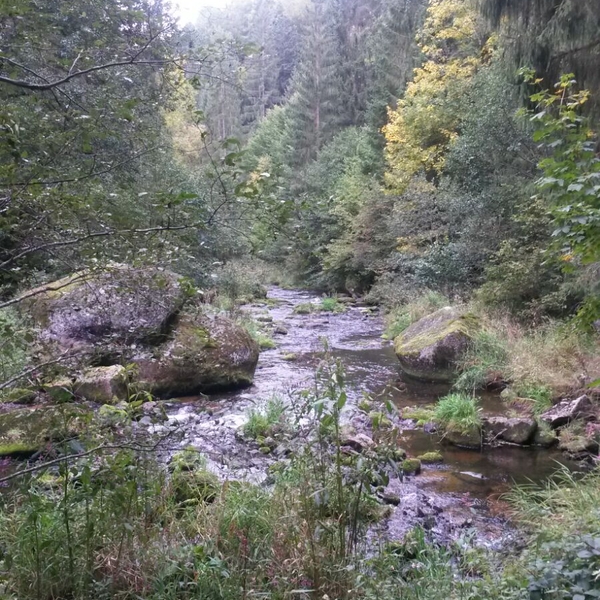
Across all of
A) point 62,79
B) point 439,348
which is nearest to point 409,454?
point 439,348

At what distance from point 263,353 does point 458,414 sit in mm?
5734

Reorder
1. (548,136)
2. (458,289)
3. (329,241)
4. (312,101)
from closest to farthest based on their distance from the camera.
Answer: (548,136) → (458,289) → (329,241) → (312,101)

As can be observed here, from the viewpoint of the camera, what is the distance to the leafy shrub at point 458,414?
24.0 ft

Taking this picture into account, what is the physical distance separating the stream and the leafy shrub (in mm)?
326

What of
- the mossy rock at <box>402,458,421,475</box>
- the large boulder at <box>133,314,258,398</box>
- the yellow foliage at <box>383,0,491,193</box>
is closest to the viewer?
the mossy rock at <box>402,458,421,475</box>

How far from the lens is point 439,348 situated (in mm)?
10398

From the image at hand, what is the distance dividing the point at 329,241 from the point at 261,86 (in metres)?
37.4

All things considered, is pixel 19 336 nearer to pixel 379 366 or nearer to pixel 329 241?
pixel 379 366

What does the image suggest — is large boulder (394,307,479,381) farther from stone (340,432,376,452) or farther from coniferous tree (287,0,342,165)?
coniferous tree (287,0,342,165)

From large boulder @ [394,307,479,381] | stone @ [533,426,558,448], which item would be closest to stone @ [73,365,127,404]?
stone @ [533,426,558,448]

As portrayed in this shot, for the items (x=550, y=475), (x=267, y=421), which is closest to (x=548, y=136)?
(x=550, y=475)

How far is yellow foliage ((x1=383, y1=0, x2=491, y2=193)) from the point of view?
20594mm

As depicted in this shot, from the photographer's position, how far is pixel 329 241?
26219 mm

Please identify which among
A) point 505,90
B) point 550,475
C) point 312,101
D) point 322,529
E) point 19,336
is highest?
point 312,101
